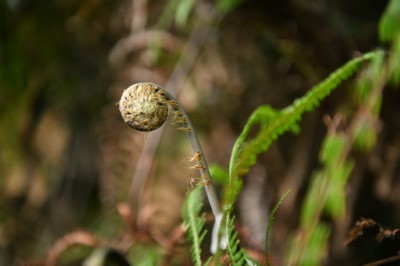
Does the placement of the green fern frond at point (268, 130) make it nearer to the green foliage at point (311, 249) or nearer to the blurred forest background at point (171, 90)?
the green foliage at point (311, 249)

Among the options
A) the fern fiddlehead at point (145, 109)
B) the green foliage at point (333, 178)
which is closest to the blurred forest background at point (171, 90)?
the green foliage at point (333, 178)

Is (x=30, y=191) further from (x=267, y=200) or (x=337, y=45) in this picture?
(x=337, y=45)

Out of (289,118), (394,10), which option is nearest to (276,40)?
(394,10)

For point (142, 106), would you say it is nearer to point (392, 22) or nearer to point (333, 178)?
point (333, 178)

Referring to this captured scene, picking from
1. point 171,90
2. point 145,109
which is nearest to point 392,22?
point 145,109

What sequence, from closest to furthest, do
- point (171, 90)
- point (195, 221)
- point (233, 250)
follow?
point (233, 250) < point (195, 221) < point (171, 90)
